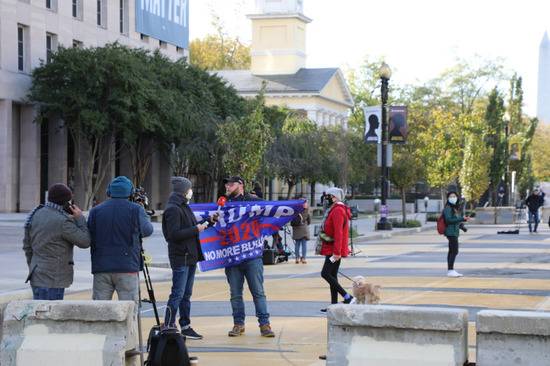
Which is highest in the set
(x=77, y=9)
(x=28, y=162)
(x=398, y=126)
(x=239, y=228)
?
(x=77, y=9)

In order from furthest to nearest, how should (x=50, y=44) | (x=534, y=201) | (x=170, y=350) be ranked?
(x=50, y=44) < (x=534, y=201) < (x=170, y=350)

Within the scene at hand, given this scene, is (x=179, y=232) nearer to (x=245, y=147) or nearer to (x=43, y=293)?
(x=43, y=293)

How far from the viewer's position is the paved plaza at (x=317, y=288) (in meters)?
12.2

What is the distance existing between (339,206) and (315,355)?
292 centimetres

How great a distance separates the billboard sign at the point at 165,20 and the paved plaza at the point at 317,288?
33020mm

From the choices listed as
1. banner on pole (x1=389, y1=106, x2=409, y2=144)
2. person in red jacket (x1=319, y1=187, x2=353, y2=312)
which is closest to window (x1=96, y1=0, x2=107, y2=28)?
banner on pole (x1=389, y1=106, x2=409, y2=144)

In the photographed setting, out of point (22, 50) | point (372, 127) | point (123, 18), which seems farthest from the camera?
point (123, 18)

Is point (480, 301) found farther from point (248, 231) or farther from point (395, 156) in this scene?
point (395, 156)

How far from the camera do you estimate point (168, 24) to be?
68.4 metres

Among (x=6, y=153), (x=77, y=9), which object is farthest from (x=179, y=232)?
(x=77, y=9)

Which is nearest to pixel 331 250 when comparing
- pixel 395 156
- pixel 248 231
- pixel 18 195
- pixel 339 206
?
pixel 339 206

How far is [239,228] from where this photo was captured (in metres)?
13.0

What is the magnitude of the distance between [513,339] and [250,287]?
16.3 ft

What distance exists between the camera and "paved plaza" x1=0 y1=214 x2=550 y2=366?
12188mm
